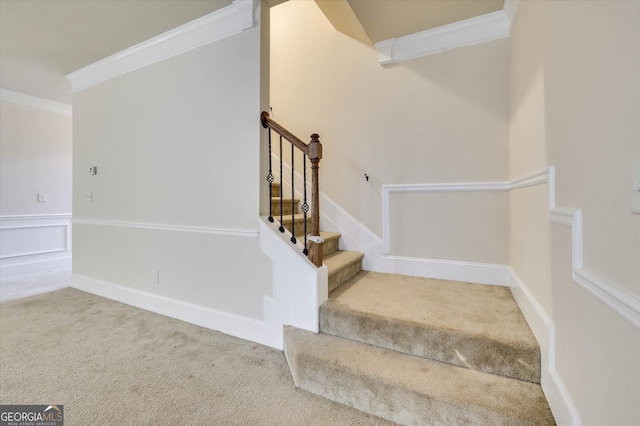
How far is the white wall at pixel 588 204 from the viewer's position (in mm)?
657

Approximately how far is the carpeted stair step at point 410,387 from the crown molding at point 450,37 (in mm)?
2310

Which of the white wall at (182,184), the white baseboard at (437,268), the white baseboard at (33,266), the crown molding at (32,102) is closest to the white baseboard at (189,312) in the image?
the white wall at (182,184)

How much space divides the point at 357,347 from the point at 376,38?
2458mm

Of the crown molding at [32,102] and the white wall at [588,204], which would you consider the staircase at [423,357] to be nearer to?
the white wall at [588,204]

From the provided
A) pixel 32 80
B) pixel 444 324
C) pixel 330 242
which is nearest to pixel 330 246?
pixel 330 242

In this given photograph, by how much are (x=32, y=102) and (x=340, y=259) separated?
495 centimetres

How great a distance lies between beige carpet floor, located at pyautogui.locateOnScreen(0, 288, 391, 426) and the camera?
130cm

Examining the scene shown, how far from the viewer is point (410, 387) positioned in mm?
1226

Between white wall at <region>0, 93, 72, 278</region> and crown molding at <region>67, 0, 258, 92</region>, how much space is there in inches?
62.5

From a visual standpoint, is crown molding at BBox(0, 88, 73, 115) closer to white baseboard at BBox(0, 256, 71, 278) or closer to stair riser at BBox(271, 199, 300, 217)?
white baseboard at BBox(0, 256, 71, 278)

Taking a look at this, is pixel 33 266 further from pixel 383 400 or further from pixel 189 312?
pixel 383 400

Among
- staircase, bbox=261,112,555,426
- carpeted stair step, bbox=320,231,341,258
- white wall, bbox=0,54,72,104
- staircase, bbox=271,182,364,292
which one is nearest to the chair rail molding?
staircase, bbox=271,182,364,292

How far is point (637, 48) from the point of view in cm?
61

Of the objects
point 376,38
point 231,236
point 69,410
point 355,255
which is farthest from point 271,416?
point 376,38
